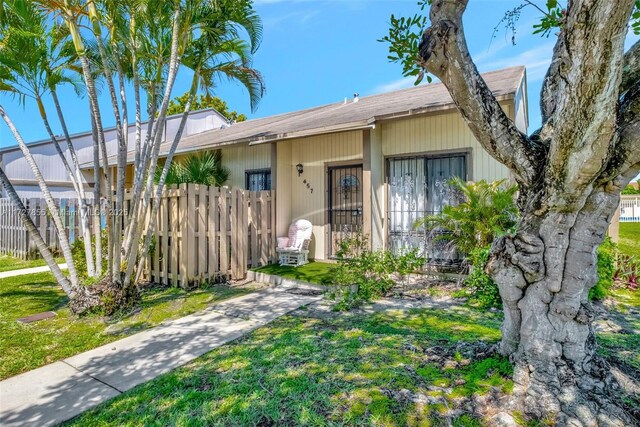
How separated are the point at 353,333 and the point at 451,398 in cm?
162

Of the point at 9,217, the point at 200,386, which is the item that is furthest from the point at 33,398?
the point at 9,217

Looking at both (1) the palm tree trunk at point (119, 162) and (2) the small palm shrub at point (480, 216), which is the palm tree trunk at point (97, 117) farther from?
(2) the small palm shrub at point (480, 216)

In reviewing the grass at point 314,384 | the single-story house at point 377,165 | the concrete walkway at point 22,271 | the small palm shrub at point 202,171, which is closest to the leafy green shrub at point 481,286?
the grass at point 314,384

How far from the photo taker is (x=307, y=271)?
7688mm

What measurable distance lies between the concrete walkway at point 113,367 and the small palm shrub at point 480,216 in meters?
3.41

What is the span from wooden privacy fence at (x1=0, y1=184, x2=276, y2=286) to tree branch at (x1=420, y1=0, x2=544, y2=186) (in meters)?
5.39

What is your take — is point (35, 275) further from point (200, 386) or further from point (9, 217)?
point (200, 386)

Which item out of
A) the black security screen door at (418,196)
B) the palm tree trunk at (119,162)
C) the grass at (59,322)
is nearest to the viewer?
the grass at (59,322)

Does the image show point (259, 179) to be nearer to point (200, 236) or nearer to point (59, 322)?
point (200, 236)

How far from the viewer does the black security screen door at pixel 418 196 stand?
284 inches

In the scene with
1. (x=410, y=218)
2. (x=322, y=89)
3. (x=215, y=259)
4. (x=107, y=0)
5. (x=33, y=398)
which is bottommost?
(x=33, y=398)

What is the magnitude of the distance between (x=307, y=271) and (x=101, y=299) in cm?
397

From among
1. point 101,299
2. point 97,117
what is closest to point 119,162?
point 97,117

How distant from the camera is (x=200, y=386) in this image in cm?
293
